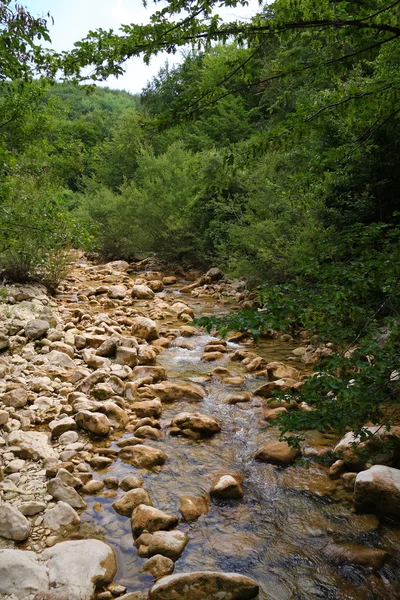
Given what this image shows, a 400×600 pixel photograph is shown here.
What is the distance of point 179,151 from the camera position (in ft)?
57.3

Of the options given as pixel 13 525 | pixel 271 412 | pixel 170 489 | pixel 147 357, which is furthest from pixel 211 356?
pixel 13 525

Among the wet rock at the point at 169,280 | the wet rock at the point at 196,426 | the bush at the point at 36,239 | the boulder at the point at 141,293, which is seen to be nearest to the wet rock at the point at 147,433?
the wet rock at the point at 196,426

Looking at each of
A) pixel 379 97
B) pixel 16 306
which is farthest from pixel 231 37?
pixel 16 306

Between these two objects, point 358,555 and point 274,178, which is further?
point 274,178

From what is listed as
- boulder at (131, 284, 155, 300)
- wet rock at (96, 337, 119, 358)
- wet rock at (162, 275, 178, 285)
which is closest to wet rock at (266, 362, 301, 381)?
wet rock at (96, 337, 119, 358)

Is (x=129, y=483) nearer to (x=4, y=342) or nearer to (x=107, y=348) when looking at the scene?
(x=107, y=348)

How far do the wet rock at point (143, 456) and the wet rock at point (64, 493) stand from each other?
738 mm

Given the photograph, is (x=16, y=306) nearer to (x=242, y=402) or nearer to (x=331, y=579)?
(x=242, y=402)

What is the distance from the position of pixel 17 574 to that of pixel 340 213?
7.24 metres

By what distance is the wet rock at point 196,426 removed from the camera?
4.65m

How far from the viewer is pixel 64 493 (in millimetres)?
3318

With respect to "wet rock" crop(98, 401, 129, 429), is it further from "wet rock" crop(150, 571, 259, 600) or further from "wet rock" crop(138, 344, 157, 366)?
"wet rock" crop(150, 571, 259, 600)

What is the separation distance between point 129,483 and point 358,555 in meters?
1.87

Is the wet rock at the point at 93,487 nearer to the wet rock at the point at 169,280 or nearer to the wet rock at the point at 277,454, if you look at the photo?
the wet rock at the point at 277,454
